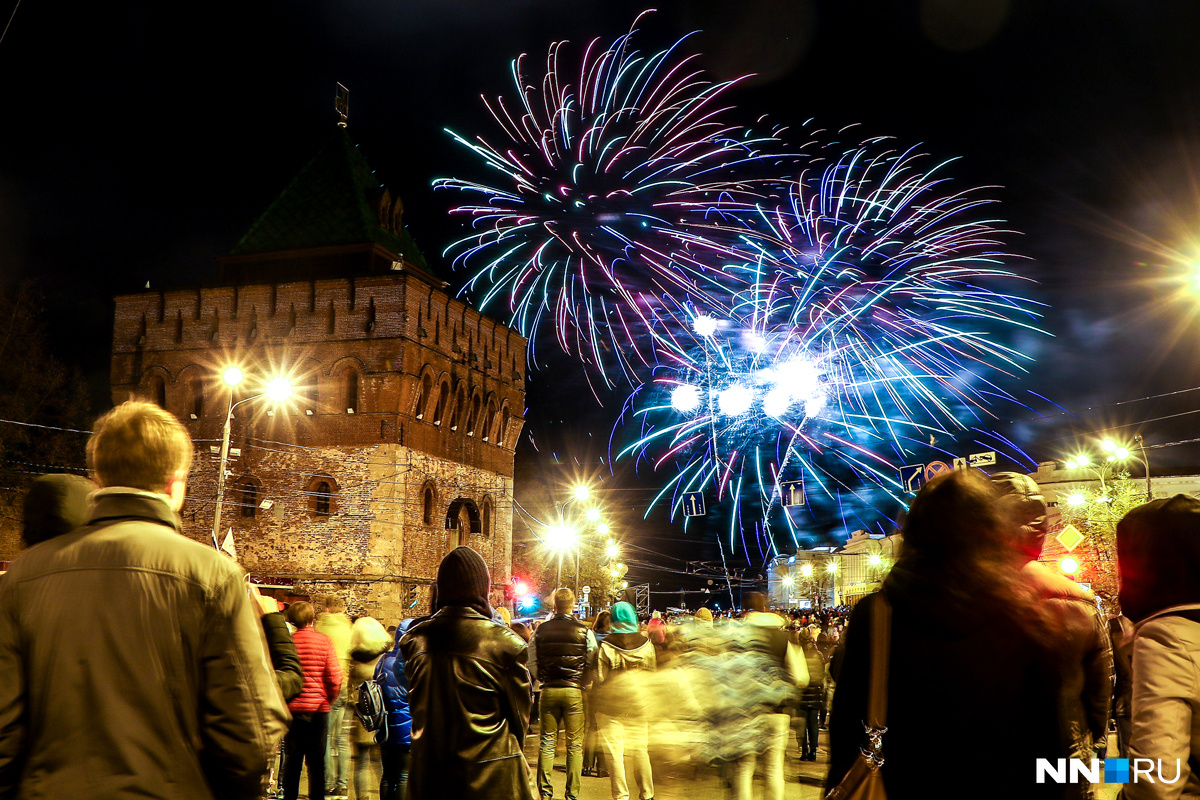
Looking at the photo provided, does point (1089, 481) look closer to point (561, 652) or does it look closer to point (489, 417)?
Answer: point (489, 417)

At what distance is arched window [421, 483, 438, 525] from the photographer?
36875mm

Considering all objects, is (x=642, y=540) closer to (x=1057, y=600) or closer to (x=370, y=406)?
(x=370, y=406)

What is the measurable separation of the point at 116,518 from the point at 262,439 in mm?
36206

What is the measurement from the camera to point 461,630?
4.84m

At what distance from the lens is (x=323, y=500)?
35.8 m

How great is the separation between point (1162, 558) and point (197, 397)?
3875 centimetres

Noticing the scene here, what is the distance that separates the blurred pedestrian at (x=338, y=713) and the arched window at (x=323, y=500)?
2707cm

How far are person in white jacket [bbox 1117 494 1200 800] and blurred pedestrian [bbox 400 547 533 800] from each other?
2.75 m

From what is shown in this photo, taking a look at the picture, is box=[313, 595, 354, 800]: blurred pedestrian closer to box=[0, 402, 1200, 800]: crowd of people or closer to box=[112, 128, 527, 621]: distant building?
box=[0, 402, 1200, 800]: crowd of people

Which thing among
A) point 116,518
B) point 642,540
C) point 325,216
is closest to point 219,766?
point 116,518

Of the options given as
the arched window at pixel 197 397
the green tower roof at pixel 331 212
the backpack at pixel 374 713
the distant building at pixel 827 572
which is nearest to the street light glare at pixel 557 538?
the green tower roof at pixel 331 212

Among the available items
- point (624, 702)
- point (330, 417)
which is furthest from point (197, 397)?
point (624, 702)

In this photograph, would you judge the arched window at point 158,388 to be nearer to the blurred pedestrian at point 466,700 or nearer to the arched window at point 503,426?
the arched window at point 503,426

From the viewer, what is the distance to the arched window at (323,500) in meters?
35.6
